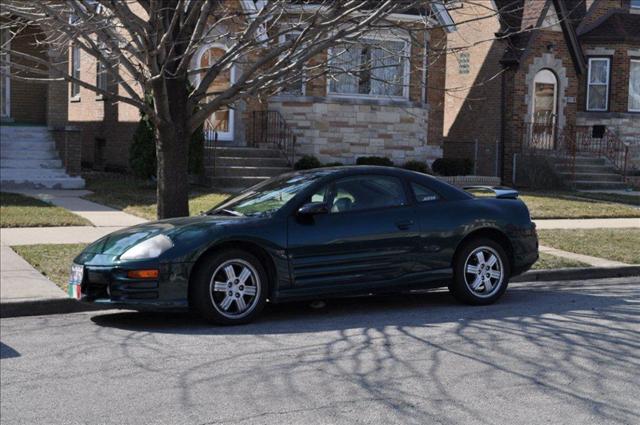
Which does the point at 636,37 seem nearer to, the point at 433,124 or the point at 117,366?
the point at 433,124

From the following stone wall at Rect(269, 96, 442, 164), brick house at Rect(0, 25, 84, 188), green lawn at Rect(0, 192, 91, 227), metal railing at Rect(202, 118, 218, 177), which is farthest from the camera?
stone wall at Rect(269, 96, 442, 164)

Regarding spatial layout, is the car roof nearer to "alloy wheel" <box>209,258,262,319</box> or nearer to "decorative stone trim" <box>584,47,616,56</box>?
"alloy wheel" <box>209,258,262,319</box>

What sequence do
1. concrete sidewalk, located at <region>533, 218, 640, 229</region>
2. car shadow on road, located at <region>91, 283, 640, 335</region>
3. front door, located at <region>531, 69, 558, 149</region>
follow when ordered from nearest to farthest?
1. car shadow on road, located at <region>91, 283, 640, 335</region>
2. concrete sidewalk, located at <region>533, 218, 640, 229</region>
3. front door, located at <region>531, 69, 558, 149</region>

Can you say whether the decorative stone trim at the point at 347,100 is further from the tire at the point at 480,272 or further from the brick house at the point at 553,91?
the tire at the point at 480,272

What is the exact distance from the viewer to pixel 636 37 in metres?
26.9


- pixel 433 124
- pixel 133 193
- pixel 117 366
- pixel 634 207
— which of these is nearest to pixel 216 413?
pixel 117 366

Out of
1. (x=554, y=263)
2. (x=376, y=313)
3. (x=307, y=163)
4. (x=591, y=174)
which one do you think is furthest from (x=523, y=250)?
(x=591, y=174)

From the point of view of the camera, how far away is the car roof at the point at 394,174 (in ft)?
28.8

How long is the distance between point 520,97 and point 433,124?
319 centimetres

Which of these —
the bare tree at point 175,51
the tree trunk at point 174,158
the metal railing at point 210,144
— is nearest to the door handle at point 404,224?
the bare tree at point 175,51

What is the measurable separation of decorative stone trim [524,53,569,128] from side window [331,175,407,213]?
17.4 metres

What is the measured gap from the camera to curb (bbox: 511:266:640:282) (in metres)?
11.1

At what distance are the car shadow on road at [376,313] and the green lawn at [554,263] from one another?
1.24 metres

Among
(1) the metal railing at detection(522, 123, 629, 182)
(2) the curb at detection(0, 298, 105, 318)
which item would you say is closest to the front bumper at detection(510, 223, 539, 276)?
(2) the curb at detection(0, 298, 105, 318)
